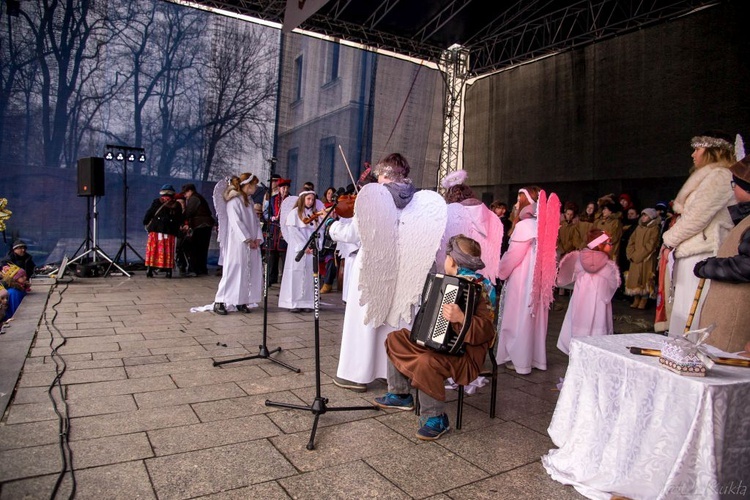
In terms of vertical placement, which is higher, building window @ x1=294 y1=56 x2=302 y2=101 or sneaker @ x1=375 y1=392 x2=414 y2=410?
building window @ x1=294 y1=56 x2=302 y2=101

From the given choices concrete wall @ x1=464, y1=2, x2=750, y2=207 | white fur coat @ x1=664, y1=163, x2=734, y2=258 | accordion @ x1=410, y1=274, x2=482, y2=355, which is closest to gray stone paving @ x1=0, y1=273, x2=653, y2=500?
accordion @ x1=410, y1=274, x2=482, y2=355

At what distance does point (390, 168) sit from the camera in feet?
12.1

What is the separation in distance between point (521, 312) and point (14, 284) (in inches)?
243

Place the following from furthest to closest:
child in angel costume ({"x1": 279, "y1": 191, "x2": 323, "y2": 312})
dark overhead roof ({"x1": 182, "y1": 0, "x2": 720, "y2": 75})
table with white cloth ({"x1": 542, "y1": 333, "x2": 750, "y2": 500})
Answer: dark overhead roof ({"x1": 182, "y1": 0, "x2": 720, "y2": 75}), child in angel costume ({"x1": 279, "y1": 191, "x2": 323, "y2": 312}), table with white cloth ({"x1": 542, "y1": 333, "x2": 750, "y2": 500})

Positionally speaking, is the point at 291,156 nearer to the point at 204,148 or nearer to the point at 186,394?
the point at 204,148

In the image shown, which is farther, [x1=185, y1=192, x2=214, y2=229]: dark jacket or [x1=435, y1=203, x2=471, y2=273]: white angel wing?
[x1=185, y1=192, x2=214, y2=229]: dark jacket

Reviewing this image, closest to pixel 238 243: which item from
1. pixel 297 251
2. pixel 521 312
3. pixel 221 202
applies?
pixel 221 202

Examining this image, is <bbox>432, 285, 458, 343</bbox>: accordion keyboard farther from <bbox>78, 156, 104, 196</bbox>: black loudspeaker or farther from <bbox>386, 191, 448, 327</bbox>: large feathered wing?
<bbox>78, 156, 104, 196</bbox>: black loudspeaker

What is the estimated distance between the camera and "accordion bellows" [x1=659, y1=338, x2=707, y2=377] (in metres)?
2.09

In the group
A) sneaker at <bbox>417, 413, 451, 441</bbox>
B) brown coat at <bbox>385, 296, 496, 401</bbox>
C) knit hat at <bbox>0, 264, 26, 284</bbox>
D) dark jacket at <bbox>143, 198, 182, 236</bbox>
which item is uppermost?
dark jacket at <bbox>143, 198, 182, 236</bbox>

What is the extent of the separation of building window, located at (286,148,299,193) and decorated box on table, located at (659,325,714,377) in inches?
397

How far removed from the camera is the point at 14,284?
262 inches

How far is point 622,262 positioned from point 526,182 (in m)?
3.52

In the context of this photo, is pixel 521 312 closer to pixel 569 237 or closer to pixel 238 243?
pixel 238 243
